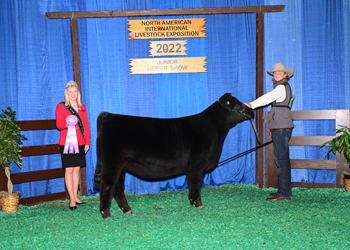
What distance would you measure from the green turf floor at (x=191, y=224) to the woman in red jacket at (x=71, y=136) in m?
0.44

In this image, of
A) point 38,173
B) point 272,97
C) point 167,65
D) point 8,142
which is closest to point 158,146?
point 272,97

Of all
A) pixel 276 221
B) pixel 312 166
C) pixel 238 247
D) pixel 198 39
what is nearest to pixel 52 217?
pixel 238 247

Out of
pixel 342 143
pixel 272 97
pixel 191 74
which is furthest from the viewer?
pixel 191 74

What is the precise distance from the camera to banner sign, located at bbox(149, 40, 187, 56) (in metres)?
5.05

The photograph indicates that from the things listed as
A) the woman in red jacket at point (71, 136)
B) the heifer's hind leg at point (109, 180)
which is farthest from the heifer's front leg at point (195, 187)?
the woman in red jacket at point (71, 136)

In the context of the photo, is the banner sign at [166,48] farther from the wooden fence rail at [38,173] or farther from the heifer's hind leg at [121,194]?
the heifer's hind leg at [121,194]

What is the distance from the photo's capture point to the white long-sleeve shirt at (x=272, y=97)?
4.17 meters

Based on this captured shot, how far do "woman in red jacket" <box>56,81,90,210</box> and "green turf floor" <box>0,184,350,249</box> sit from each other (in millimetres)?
442

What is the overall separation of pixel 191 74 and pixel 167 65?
44 cm

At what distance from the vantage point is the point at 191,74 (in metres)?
5.14

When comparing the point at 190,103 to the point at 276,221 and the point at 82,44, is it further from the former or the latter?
the point at 276,221

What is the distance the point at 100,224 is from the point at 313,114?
3774 millimetres

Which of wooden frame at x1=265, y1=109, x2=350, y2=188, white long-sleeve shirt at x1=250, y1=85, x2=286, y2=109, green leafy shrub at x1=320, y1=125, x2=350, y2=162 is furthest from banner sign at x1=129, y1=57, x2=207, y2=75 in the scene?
green leafy shrub at x1=320, y1=125, x2=350, y2=162

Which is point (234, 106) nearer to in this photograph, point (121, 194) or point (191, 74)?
point (191, 74)
